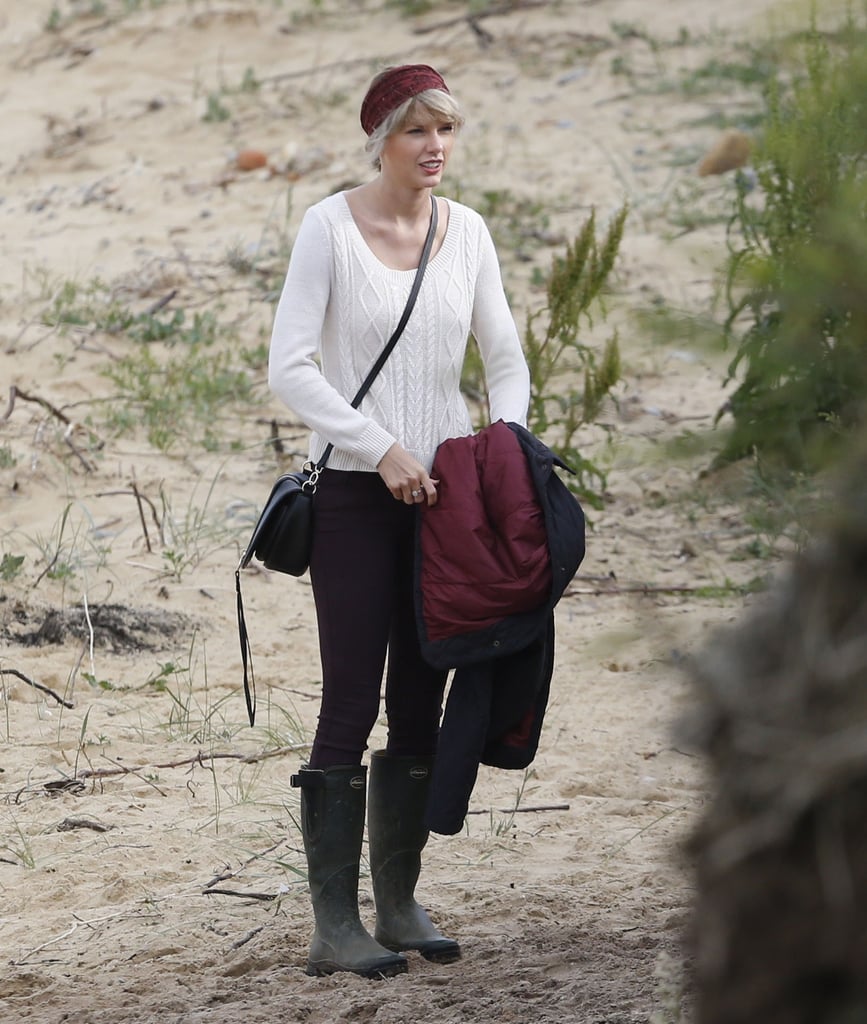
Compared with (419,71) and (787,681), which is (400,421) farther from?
(787,681)

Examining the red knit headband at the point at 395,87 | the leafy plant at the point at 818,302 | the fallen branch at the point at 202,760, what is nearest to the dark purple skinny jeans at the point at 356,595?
the red knit headband at the point at 395,87

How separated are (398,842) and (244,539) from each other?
2.47 metres

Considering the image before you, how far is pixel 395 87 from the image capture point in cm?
295

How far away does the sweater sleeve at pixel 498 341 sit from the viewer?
10.4 ft

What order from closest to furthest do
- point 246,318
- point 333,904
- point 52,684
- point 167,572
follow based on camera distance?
point 333,904
point 52,684
point 167,572
point 246,318

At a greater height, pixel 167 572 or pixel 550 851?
pixel 167 572

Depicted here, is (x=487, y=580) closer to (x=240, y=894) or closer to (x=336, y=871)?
(x=336, y=871)

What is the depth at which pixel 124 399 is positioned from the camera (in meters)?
6.57

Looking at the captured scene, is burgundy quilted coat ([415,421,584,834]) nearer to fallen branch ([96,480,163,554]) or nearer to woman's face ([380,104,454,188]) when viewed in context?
woman's face ([380,104,454,188])

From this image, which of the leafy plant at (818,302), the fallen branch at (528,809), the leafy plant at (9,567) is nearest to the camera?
the leafy plant at (818,302)

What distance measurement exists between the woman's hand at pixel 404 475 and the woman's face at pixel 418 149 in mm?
551

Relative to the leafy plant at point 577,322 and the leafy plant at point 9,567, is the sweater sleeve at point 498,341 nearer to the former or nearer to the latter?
the leafy plant at point 577,322

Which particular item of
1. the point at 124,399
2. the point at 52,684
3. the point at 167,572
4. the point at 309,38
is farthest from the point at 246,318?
the point at 309,38

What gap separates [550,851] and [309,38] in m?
8.56
